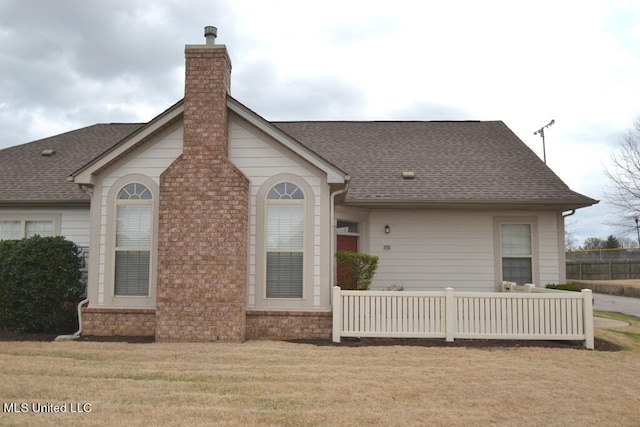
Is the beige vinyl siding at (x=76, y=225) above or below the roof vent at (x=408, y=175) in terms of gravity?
below

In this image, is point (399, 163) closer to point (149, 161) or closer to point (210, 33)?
point (210, 33)

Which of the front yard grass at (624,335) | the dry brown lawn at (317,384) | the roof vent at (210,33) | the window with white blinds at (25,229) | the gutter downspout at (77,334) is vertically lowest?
the dry brown lawn at (317,384)

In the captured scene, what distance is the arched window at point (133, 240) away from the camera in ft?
33.9

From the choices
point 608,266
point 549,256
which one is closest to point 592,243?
point 608,266

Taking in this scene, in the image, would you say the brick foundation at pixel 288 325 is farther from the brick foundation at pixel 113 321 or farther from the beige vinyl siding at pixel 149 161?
the beige vinyl siding at pixel 149 161

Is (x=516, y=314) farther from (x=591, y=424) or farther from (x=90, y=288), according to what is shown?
(x=90, y=288)

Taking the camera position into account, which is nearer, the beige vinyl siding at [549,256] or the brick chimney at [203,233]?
the brick chimney at [203,233]

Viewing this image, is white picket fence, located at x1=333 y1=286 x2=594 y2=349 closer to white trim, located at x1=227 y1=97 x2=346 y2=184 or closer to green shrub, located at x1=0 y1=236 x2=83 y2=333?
white trim, located at x1=227 y1=97 x2=346 y2=184

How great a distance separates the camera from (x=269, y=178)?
1041cm

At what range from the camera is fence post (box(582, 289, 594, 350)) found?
9.64 m

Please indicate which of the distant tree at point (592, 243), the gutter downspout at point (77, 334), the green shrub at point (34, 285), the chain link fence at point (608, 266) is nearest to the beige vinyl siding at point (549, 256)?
the gutter downspout at point (77, 334)

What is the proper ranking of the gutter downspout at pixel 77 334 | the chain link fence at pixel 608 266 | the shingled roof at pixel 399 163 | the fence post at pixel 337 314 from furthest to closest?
the chain link fence at pixel 608 266 < the shingled roof at pixel 399 163 < the gutter downspout at pixel 77 334 < the fence post at pixel 337 314

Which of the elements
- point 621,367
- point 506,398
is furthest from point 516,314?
point 506,398

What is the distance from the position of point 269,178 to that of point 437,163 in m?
6.05
